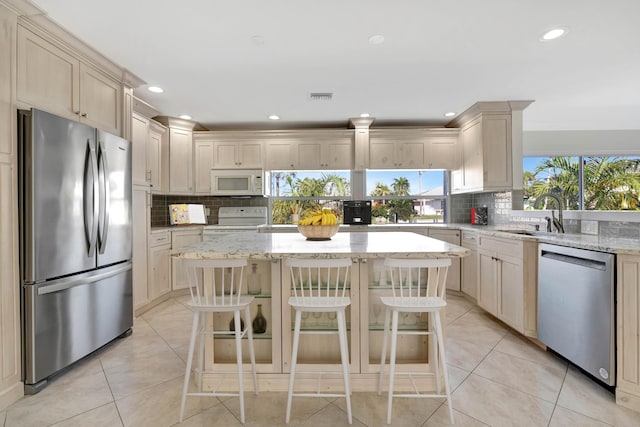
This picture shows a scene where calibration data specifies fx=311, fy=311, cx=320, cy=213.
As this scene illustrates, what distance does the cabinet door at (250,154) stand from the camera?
4656 millimetres

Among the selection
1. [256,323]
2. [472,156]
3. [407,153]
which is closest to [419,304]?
[256,323]

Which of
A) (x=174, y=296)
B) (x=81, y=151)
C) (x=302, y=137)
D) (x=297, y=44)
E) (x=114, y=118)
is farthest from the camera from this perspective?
(x=302, y=137)

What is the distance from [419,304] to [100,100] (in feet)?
9.74

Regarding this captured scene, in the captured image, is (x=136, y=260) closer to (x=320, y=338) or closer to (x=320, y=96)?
(x=320, y=338)

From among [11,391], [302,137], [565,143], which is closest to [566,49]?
[302,137]

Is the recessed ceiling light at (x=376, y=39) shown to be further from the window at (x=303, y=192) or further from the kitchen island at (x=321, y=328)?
the window at (x=303, y=192)

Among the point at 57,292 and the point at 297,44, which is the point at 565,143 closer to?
the point at 297,44

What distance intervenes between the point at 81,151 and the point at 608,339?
3736mm

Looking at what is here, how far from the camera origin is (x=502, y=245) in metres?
3.02

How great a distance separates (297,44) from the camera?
7.97ft

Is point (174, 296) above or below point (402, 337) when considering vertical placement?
below

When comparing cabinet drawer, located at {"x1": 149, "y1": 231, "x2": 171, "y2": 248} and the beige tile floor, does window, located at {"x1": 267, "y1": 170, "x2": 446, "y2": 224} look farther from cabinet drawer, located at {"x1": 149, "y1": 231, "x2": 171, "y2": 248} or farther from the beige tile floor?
the beige tile floor

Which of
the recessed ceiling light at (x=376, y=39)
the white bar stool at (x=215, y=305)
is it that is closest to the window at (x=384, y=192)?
the recessed ceiling light at (x=376, y=39)

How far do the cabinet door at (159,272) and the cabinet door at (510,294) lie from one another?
139 inches
